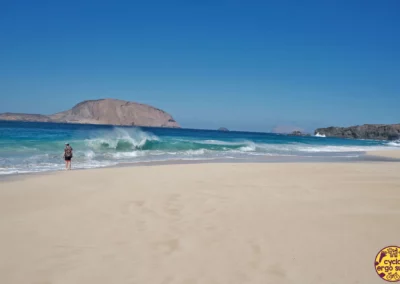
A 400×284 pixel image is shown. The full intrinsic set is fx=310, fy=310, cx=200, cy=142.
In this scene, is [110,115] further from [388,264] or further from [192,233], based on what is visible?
[388,264]

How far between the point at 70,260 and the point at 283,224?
293cm

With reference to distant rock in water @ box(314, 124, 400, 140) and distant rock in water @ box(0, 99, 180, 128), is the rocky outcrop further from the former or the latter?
distant rock in water @ box(314, 124, 400, 140)

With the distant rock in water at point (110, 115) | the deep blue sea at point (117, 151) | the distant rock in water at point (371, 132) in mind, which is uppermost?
the distant rock in water at point (110, 115)

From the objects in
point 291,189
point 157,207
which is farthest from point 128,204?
point 291,189

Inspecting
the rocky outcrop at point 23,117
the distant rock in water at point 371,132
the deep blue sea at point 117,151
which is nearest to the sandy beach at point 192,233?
the deep blue sea at point 117,151

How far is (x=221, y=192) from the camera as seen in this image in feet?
22.4

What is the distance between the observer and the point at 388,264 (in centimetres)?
330

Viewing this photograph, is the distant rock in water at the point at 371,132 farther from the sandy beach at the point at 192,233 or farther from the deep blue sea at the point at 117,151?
the sandy beach at the point at 192,233

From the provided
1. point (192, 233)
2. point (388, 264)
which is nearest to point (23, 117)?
point (192, 233)

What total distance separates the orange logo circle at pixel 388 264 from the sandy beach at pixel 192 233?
8cm

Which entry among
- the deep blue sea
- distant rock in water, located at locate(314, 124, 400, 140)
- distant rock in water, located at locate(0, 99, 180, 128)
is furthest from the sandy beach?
distant rock in water, located at locate(0, 99, 180, 128)

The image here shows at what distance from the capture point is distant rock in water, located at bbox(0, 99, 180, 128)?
14588 cm

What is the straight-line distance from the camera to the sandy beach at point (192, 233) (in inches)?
124

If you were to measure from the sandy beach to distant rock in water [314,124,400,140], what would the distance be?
377 ft
